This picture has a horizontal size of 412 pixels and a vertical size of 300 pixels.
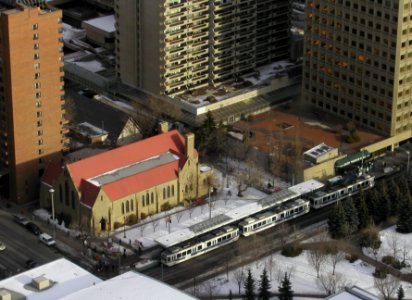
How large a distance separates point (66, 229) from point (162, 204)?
15.1 meters

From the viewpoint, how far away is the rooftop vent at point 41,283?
165750mm

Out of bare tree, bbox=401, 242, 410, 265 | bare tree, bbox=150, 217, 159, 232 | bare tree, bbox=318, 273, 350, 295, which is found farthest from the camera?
bare tree, bbox=150, 217, 159, 232

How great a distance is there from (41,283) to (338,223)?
152 ft

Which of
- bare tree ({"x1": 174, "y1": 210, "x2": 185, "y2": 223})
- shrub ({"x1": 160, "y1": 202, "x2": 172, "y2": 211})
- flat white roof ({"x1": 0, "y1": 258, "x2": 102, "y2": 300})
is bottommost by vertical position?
bare tree ({"x1": 174, "y1": 210, "x2": 185, "y2": 223})

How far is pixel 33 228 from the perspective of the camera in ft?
632

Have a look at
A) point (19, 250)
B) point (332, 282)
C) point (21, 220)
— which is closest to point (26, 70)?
point (21, 220)

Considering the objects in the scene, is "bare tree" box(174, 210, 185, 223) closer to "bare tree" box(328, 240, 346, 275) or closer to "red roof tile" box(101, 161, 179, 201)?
"red roof tile" box(101, 161, 179, 201)

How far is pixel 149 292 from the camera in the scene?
161750 millimetres

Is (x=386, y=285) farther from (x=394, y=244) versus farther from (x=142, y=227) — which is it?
(x=142, y=227)

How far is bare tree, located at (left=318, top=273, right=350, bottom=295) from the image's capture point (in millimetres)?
176125

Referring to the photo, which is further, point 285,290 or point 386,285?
point 386,285

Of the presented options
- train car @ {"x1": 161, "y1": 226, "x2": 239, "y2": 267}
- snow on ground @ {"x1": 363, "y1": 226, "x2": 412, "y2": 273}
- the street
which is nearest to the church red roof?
the street

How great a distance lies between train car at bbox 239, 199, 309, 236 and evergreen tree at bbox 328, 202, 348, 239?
8097 mm

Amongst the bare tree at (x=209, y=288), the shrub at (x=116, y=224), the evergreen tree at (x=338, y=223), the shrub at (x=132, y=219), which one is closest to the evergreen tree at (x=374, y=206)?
the evergreen tree at (x=338, y=223)
